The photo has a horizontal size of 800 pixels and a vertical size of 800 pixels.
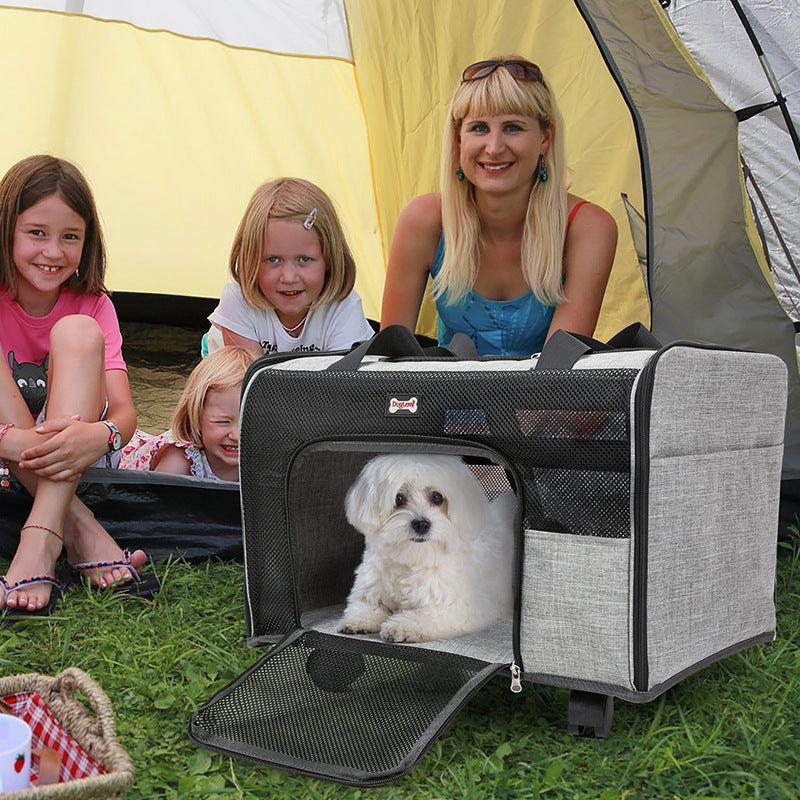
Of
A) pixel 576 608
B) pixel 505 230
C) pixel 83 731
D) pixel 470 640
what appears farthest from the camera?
pixel 505 230

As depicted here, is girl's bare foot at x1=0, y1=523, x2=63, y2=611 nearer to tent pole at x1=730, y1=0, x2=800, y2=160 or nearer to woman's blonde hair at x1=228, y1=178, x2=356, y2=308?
woman's blonde hair at x1=228, y1=178, x2=356, y2=308

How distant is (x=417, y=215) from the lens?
2178 mm

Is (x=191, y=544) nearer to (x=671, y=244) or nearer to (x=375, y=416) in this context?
(x=375, y=416)

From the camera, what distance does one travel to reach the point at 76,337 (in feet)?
5.96

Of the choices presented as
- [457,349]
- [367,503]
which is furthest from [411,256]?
[367,503]

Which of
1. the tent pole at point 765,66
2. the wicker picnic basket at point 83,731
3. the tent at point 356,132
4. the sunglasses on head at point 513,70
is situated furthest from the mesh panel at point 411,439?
the tent pole at point 765,66

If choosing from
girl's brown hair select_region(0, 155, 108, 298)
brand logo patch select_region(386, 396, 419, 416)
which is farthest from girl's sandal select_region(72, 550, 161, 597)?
brand logo patch select_region(386, 396, 419, 416)

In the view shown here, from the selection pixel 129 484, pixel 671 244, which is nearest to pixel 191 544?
pixel 129 484

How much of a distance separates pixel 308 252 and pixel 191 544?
808 mm

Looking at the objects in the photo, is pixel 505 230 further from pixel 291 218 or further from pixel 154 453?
pixel 154 453

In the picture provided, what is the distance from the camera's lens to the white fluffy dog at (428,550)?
1.39m

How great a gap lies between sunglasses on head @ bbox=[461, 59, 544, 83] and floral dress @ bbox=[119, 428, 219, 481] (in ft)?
3.46

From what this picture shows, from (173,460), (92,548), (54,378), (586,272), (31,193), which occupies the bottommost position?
(92,548)

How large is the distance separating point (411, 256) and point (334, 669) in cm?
116
